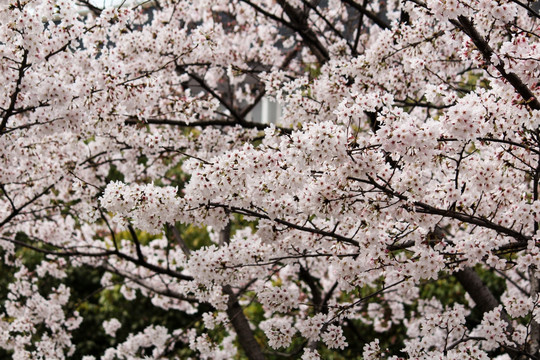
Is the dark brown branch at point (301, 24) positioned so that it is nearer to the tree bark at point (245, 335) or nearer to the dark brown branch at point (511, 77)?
the tree bark at point (245, 335)

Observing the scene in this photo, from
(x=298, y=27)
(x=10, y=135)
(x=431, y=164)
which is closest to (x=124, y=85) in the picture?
(x=10, y=135)

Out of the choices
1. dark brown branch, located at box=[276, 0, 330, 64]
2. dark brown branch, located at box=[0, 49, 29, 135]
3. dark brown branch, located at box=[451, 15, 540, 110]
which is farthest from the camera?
dark brown branch, located at box=[276, 0, 330, 64]

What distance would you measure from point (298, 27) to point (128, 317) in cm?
568

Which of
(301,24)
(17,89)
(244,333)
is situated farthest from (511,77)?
(244,333)

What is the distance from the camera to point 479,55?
3.32 metres

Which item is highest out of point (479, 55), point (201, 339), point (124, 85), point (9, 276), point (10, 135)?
point (9, 276)

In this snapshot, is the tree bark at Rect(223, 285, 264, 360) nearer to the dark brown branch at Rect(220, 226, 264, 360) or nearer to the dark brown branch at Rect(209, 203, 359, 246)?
the dark brown branch at Rect(220, 226, 264, 360)

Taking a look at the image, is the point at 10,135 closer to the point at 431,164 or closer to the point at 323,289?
the point at 431,164

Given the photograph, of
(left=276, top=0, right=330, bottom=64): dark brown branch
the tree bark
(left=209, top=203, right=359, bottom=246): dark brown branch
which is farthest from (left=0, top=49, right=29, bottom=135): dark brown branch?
the tree bark

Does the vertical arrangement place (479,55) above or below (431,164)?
above

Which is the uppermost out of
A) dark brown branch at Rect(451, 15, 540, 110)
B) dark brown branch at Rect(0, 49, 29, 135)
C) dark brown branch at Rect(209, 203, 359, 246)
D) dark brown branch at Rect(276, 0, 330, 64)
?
dark brown branch at Rect(276, 0, 330, 64)

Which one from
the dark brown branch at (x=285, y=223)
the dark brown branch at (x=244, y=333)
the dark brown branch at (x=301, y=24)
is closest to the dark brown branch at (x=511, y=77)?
the dark brown branch at (x=285, y=223)

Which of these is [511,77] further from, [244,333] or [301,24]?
[244,333]

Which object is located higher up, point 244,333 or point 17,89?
point 17,89
